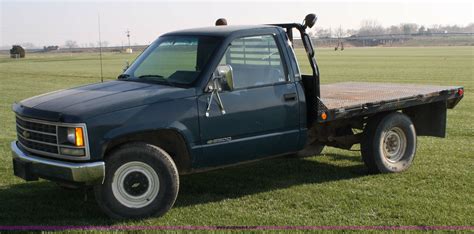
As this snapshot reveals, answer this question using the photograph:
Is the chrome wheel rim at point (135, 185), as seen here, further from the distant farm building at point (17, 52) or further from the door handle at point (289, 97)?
the distant farm building at point (17, 52)

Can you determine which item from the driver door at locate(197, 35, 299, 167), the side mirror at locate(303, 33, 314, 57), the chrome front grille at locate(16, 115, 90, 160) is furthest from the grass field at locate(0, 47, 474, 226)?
the side mirror at locate(303, 33, 314, 57)

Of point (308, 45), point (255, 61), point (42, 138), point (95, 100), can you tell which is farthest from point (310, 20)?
point (42, 138)

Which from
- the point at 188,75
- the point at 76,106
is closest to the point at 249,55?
the point at 188,75

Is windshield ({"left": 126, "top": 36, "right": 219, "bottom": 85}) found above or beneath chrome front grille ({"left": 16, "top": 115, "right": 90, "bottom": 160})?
above

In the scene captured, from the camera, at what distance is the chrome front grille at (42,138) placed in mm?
5066

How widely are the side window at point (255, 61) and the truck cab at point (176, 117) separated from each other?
0.04ft

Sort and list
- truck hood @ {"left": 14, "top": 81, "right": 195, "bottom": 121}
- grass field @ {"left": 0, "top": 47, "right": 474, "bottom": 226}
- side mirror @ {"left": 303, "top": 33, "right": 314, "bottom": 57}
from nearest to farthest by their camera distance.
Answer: truck hood @ {"left": 14, "top": 81, "right": 195, "bottom": 121} < grass field @ {"left": 0, "top": 47, "right": 474, "bottom": 226} < side mirror @ {"left": 303, "top": 33, "right": 314, "bottom": 57}

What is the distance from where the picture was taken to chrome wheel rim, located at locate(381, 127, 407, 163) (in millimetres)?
7312

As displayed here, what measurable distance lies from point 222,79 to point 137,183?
51.8 inches

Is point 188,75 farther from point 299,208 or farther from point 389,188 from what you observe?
point 389,188

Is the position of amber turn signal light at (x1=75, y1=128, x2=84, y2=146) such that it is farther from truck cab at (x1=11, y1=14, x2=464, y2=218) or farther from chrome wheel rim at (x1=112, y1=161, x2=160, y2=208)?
chrome wheel rim at (x1=112, y1=161, x2=160, y2=208)

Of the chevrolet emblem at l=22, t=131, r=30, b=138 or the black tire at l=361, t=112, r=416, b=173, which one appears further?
the black tire at l=361, t=112, r=416, b=173

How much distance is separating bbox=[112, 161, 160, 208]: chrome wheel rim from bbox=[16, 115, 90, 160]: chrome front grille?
0.43 m

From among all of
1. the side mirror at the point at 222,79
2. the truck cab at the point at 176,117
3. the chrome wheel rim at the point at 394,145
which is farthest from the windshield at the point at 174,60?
the chrome wheel rim at the point at 394,145
